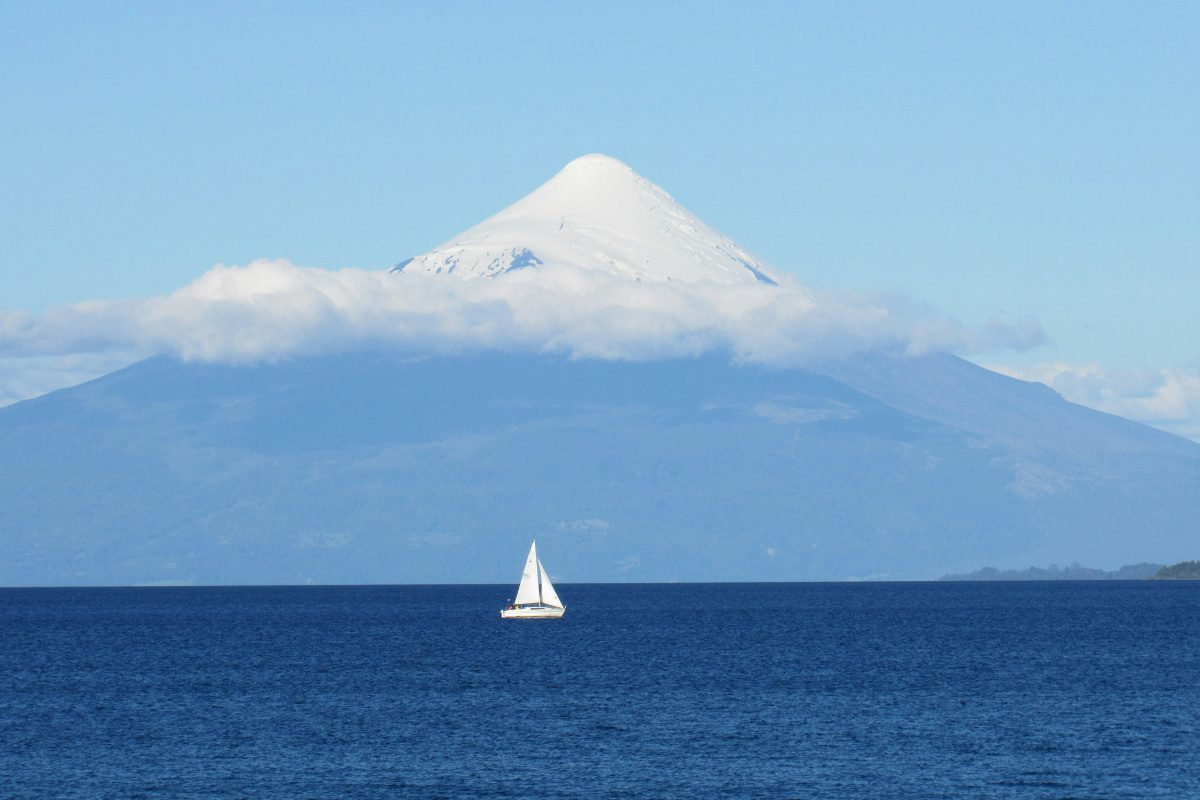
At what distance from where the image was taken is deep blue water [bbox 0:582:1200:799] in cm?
6569

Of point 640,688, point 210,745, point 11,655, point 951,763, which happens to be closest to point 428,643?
point 11,655

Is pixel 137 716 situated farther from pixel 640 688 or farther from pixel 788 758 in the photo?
pixel 788 758

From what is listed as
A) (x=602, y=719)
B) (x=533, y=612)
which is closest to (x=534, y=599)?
(x=533, y=612)

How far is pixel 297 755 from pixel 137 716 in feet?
57.7

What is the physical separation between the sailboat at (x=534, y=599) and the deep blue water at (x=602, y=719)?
118 feet

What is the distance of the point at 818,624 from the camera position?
18188cm

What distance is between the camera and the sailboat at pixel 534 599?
583 ft

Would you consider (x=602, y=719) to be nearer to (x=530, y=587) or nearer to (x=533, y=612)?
(x=533, y=612)

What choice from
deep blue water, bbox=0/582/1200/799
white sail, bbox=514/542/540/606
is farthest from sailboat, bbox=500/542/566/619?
deep blue water, bbox=0/582/1200/799

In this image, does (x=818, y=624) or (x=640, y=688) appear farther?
(x=818, y=624)

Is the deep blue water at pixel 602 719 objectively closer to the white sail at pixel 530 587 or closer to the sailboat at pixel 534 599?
the sailboat at pixel 534 599

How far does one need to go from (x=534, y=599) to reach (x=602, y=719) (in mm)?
96762

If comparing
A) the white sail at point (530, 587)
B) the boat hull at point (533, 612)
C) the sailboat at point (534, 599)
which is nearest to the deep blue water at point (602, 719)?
the boat hull at point (533, 612)

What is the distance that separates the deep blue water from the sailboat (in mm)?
35966
